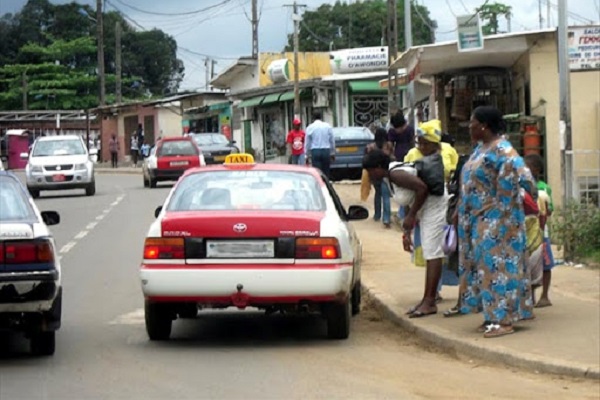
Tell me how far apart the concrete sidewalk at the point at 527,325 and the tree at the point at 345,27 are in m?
77.9

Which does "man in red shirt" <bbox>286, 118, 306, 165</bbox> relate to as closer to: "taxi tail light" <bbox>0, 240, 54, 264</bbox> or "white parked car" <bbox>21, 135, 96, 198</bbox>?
"white parked car" <bbox>21, 135, 96, 198</bbox>

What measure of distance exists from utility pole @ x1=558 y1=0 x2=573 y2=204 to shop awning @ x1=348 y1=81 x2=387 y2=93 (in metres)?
32.7

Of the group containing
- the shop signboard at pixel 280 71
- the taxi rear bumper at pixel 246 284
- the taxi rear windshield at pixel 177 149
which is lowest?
the taxi rear bumper at pixel 246 284

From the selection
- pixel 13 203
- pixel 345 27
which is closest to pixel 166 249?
pixel 13 203

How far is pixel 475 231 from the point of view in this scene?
10398 millimetres

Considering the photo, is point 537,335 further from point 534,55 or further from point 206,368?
point 534,55

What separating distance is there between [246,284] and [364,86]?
39.2m

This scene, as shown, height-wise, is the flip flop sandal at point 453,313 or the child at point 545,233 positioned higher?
the child at point 545,233

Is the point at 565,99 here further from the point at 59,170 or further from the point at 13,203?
the point at 59,170

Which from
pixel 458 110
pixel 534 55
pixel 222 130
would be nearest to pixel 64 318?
pixel 534 55

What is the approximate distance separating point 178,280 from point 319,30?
87334 mm

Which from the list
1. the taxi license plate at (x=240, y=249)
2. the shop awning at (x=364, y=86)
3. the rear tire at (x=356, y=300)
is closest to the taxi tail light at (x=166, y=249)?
the taxi license plate at (x=240, y=249)

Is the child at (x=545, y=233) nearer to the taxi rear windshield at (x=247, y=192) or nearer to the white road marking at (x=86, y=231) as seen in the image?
the taxi rear windshield at (x=247, y=192)

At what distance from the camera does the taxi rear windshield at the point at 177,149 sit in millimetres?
36375
